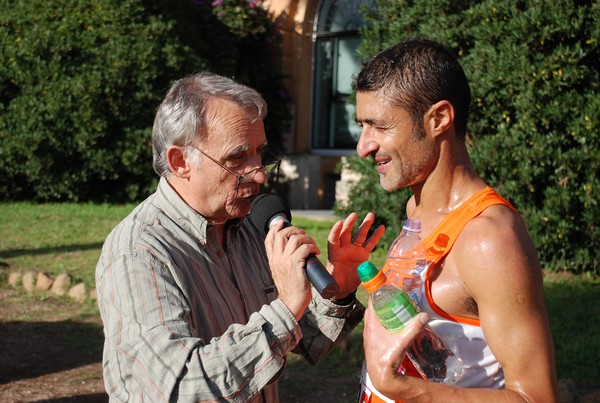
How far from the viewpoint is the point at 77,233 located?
34.1 feet

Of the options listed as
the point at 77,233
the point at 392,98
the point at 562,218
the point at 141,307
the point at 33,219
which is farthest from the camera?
the point at 33,219

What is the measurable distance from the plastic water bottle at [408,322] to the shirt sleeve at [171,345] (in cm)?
31

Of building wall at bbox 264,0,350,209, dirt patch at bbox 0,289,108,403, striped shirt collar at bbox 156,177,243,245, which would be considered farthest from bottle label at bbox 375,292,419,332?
building wall at bbox 264,0,350,209

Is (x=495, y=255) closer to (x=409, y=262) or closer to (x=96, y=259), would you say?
(x=409, y=262)

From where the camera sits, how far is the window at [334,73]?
1371 cm

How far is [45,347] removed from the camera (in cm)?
693

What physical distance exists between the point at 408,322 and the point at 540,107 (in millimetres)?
5542

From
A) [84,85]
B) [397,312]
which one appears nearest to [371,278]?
[397,312]

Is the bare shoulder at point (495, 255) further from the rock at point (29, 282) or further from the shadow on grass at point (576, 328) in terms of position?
the rock at point (29, 282)

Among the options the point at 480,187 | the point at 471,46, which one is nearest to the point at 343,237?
the point at 480,187

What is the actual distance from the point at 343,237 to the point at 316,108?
11.5 m

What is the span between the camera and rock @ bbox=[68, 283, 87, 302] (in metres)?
8.08

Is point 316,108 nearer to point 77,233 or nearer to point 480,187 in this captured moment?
point 77,233

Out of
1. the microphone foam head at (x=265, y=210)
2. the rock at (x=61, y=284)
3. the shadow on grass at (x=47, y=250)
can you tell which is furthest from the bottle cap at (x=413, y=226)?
the shadow on grass at (x=47, y=250)
